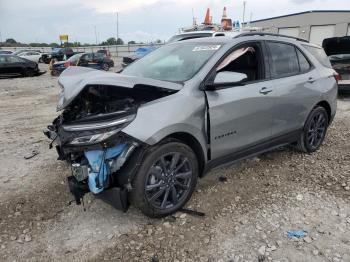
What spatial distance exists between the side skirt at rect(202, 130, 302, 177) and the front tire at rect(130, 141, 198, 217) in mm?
269

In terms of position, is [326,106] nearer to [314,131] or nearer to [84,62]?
[314,131]

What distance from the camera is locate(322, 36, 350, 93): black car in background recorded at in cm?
897

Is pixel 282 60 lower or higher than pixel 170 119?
higher

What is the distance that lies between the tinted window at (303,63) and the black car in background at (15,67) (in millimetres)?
17363

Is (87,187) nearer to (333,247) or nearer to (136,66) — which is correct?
(136,66)

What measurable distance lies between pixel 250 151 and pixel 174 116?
4.42 ft

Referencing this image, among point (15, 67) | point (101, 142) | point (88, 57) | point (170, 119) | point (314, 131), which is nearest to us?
point (101, 142)

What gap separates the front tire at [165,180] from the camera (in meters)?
2.96

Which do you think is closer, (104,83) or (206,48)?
(104,83)

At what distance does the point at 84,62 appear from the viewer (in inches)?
755

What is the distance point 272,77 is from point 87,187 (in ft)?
8.44

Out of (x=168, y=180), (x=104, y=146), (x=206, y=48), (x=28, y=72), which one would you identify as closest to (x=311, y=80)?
(x=206, y=48)

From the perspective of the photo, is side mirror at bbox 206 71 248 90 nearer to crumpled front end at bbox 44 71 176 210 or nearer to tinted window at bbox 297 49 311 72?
crumpled front end at bbox 44 71 176 210

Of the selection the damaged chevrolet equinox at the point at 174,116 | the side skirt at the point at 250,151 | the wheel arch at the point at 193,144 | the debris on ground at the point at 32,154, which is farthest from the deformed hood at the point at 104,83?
the debris on ground at the point at 32,154
